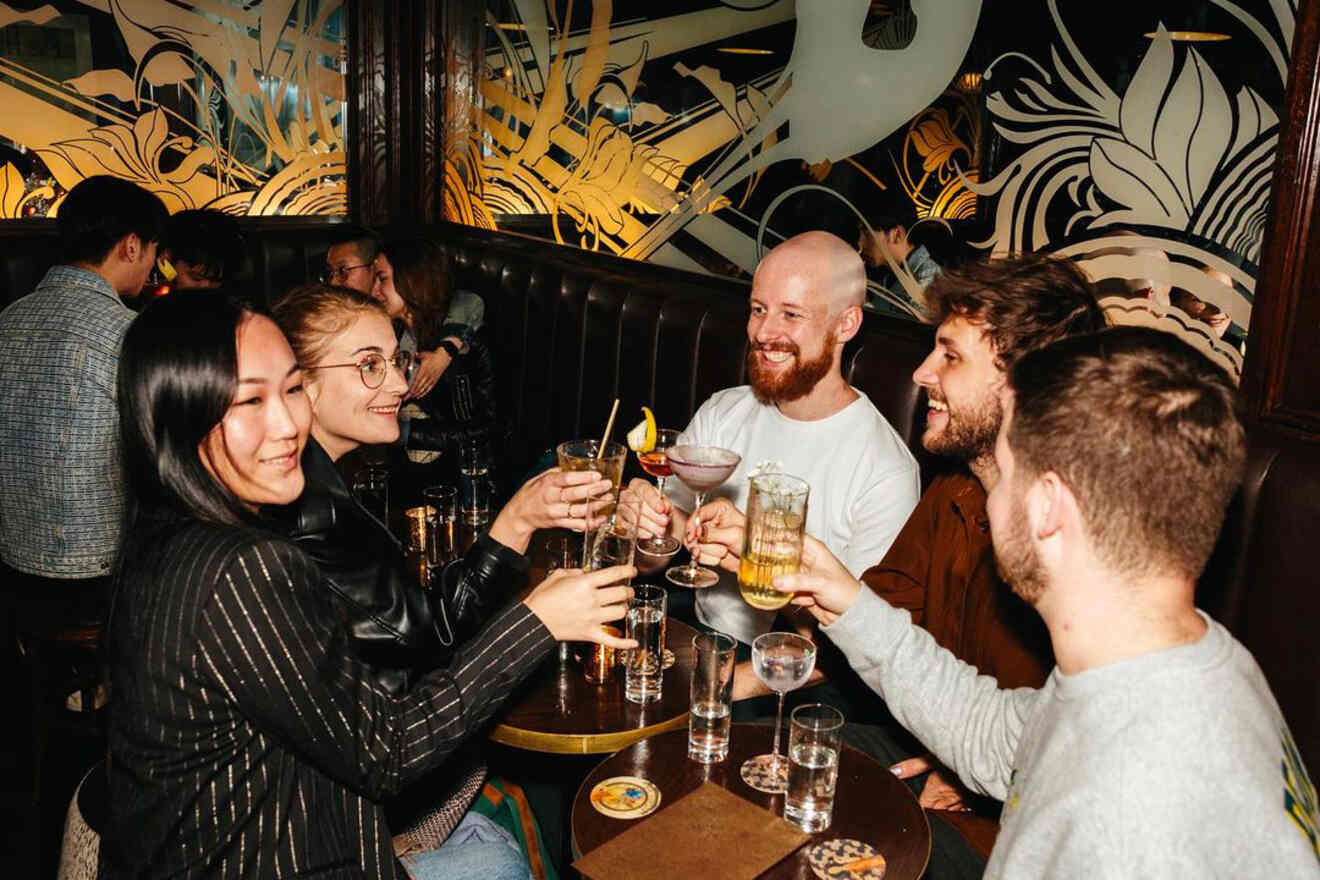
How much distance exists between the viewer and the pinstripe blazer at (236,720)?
58.6 inches

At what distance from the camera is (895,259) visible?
3.56 meters

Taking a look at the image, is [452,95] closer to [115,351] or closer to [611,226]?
[611,226]

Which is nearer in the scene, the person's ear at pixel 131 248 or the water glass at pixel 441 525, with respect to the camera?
the water glass at pixel 441 525

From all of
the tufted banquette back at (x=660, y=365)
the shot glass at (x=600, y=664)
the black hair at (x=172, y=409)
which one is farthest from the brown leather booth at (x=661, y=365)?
the black hair at (x=172, y=409)

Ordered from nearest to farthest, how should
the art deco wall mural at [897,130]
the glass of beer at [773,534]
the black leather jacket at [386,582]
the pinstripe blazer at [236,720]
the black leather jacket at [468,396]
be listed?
1. the pinstripe blazer at [236,720]
2. the glass of beer at [773,534]
3. the black leather jacket at [386,582]
4. the art deco wall mural at [897,130]
5. the black leather jacket at [468,396]

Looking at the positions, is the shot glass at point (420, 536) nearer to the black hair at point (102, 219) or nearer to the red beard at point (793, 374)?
the red beard at point (793, 374)

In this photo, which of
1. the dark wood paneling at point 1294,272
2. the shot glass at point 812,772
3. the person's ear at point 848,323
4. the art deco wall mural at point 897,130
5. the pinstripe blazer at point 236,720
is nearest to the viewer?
the pinstripe blazer at point 236,720

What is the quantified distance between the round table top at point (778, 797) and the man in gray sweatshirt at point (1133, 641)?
293 millimetres

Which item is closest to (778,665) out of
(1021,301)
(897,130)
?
(1021,301)

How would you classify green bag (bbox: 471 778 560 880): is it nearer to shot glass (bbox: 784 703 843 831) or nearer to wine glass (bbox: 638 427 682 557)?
wine glass (bbox: 638 427 682 557)

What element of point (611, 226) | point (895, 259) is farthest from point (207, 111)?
point (895, 259)

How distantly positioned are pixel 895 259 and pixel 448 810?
228 centimetres

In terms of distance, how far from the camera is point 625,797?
1.76m

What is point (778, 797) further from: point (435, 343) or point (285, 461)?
point (435, 343)
